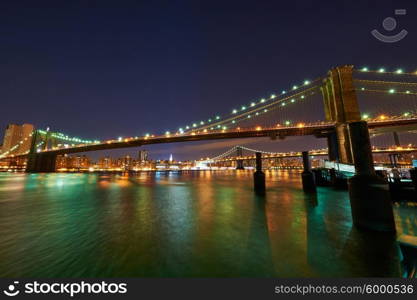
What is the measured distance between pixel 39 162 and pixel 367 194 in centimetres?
7333

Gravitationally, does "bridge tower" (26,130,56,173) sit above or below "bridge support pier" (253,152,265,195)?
above

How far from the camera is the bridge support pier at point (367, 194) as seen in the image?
4.37 metres

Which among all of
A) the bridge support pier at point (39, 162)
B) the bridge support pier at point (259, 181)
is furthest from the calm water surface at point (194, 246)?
the bridge support pier at point (39, 162)

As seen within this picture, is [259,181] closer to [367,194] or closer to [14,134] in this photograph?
[367,194]

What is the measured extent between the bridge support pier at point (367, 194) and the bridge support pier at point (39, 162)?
70668 millimetres

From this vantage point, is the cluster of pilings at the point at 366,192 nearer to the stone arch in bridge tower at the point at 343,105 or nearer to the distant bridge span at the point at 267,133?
the stone arch in bridge tower at the point at 343,105

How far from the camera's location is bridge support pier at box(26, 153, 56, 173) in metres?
52.8

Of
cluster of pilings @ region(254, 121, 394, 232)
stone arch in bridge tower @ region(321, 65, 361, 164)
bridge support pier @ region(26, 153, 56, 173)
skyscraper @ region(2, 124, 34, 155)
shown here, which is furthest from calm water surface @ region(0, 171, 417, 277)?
skyscraper @ region(2, 124, 34, 155)

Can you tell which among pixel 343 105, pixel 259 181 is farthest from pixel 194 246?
pixel 343 105

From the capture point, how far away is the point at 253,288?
271 cm

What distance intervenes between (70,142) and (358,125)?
99.0m

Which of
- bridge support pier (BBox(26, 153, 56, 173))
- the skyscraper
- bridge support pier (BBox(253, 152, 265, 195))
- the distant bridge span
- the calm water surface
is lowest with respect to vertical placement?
the calm water surface

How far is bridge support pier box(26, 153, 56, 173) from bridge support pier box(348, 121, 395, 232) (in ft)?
232

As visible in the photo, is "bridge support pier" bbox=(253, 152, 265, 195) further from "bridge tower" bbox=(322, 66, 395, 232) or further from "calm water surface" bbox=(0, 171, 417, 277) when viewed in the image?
"bridge tower" bbox=(322, 66, 395, 232)
